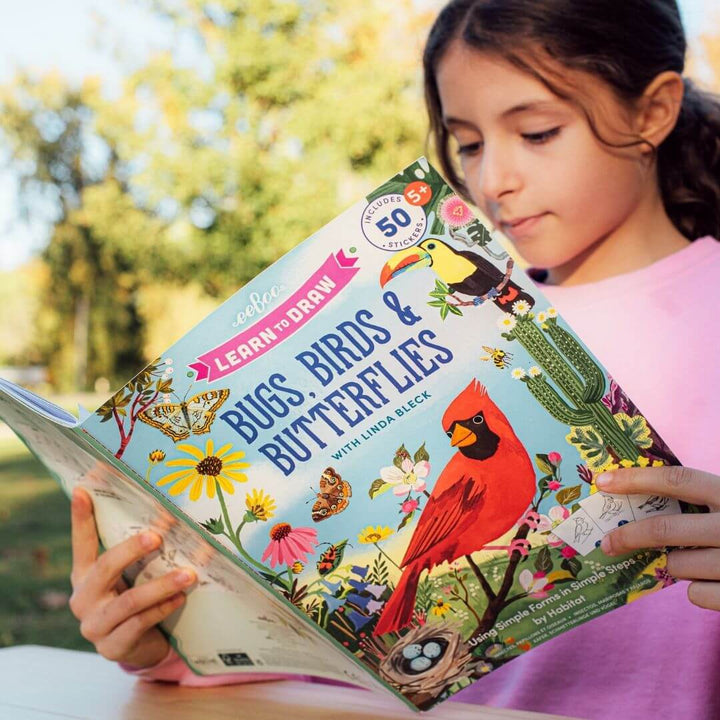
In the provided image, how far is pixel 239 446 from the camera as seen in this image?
2.16 feet

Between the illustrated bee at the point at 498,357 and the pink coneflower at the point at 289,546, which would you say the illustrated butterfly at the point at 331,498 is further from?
the illustrated bee at the point at 498,357

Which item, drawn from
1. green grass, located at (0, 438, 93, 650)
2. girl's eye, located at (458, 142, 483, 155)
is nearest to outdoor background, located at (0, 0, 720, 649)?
green grass, located at (0, 438, 93, 650)

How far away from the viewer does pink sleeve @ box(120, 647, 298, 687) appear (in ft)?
→ 2.79

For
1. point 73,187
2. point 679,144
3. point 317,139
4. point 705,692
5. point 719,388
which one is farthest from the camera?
point 73,187

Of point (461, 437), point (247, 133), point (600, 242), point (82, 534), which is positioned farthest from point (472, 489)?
point (247, 133)

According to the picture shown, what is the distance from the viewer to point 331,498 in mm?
663

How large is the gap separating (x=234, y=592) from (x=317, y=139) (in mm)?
9169

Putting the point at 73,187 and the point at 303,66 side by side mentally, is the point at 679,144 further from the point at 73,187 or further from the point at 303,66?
the point at 73,187

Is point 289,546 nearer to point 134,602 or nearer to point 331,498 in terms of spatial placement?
point 331,498

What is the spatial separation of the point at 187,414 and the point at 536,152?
1.75ft

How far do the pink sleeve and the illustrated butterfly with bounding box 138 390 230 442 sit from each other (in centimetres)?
30

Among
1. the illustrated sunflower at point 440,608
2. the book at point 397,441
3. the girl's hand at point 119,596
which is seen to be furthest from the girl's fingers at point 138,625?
the illustrated sunflower at point 440,608

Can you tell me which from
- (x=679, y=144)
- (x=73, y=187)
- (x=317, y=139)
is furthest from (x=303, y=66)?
(x=679, y=144)

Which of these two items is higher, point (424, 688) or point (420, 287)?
point (420, 287)
